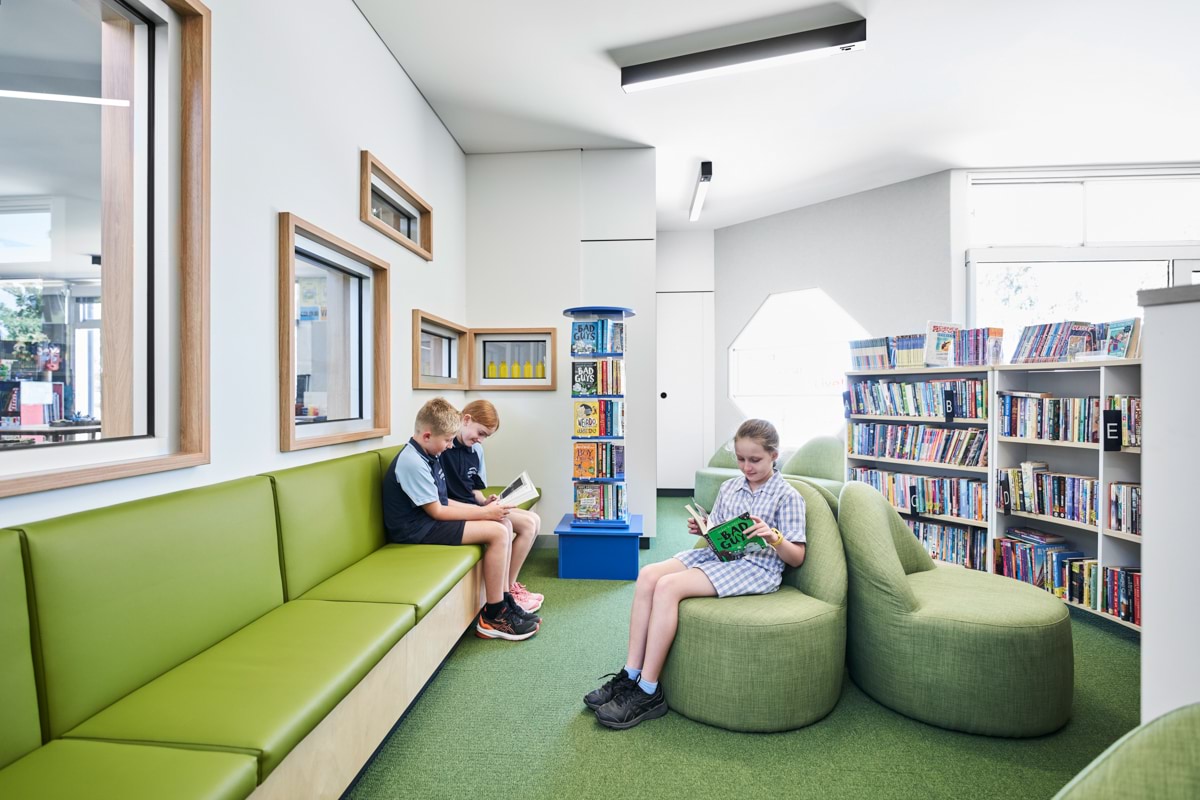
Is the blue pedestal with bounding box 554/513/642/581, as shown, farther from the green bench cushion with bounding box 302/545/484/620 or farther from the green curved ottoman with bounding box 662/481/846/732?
the green curved ottoman with bounding box 662/481/846/732

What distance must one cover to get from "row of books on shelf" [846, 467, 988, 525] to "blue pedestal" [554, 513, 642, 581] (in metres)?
1.68

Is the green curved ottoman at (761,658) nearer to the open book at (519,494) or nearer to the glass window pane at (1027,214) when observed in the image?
the open book at (519,494)

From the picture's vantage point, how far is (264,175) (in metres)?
2.32

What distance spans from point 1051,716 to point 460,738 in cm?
218

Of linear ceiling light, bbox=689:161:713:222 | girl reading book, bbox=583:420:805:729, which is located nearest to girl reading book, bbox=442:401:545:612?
girl reading book, bbox=583:420:805:729

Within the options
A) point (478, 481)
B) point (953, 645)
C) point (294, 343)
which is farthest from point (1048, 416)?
point (294, 343)

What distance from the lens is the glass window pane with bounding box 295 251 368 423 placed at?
2.74m

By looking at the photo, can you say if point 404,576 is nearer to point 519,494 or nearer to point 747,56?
point 519,494

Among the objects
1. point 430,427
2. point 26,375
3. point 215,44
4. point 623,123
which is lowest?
point 430,427

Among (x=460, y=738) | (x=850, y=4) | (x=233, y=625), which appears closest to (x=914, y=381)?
(x=850, y=4)

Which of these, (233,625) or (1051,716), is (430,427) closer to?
(233,625)

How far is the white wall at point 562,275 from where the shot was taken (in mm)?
4863

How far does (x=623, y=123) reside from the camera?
4.46 meters

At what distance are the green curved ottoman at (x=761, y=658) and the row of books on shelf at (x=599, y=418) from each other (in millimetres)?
1889
